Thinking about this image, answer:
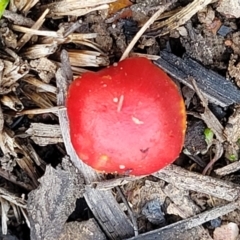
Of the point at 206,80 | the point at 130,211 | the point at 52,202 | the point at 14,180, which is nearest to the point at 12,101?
the point at 14,180

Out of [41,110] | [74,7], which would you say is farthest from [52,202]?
[74,7]

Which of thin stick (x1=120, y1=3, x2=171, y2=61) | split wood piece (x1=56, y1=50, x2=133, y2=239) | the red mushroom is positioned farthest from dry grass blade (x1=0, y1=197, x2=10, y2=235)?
thin stick (x1=120, y1=3, x2=171, y2=61)

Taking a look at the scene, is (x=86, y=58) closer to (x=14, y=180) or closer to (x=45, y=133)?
(x=45, y=133)

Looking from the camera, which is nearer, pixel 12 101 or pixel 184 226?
pixel 12 101

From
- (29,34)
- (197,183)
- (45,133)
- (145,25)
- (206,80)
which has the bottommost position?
(197,183)

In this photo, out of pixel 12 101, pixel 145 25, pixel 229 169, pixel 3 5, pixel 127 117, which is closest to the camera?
pixel 127 117

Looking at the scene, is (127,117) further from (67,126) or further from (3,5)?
(3,5)

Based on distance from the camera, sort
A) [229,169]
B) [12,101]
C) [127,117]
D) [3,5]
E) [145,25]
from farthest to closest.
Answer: [229,169]
[12,101]
[145,25]
[3,5]
[127,117]

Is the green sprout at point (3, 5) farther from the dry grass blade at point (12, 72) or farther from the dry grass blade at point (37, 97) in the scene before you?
the dry grass blade at point (37, 97)

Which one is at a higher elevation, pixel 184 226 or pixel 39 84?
pixel 39 84
